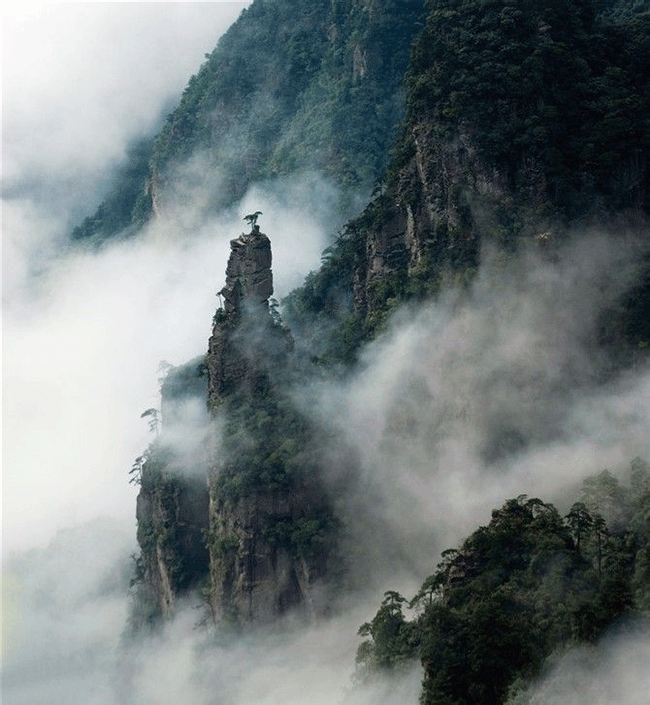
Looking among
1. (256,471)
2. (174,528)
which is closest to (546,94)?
(256,471)

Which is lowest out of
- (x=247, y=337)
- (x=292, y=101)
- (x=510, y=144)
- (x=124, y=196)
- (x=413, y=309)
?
(x=413, y=309)

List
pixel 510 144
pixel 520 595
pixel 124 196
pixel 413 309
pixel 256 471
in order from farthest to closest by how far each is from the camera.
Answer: pixel 124 196, pixel 413 309, pixel 256 471, pixel 510 144, pixel 520 595

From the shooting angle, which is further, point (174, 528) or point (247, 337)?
point (174, 528)

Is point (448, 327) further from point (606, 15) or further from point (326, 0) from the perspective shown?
point (326, 0)

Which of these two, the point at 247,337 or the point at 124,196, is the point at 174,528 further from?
the point at 124,196

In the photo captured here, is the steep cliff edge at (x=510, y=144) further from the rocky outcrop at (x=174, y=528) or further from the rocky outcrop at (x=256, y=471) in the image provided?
the rocky outcrop at (x=174, y=528)

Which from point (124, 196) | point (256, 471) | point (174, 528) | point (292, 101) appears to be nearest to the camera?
point (256, 471)
